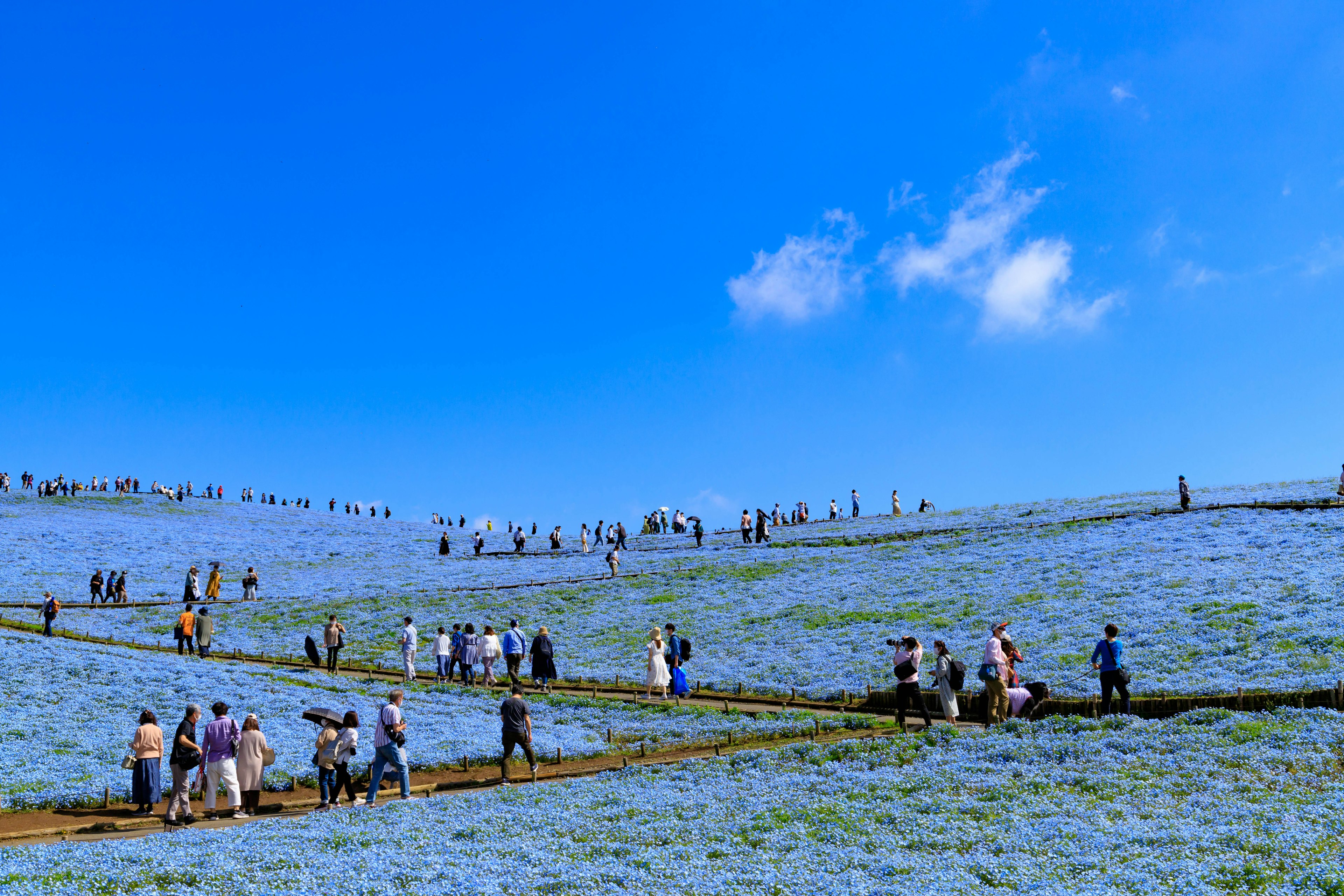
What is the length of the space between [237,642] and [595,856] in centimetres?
3115

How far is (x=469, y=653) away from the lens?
3073cm

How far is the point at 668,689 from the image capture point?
28812 mm

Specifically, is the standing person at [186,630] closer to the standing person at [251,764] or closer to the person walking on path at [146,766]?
the person walking on path at [146,766]

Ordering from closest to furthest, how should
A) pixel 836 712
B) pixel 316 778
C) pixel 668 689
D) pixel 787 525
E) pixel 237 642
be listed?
pixel 316 778 < pixel 836 712 < pixel 668 689 < pixel 237 642 < pixel 787 525

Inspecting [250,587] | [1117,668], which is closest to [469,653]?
[1117,668]

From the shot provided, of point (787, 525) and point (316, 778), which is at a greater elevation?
point (787, 525)

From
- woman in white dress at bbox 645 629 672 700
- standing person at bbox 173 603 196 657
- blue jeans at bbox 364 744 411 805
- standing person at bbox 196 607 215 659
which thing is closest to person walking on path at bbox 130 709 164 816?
blue jeans at bbox 364 744 411 805

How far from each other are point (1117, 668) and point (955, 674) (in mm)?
3585

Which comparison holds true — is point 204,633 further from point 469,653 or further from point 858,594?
point 858,594

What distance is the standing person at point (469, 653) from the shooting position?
30750 mm

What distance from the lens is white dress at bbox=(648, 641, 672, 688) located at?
1114 inches

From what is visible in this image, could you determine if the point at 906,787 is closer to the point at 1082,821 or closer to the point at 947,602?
the point at 1082,821

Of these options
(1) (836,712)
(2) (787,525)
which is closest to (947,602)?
(1) (836,712)

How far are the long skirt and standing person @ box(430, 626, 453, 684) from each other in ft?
45.7
